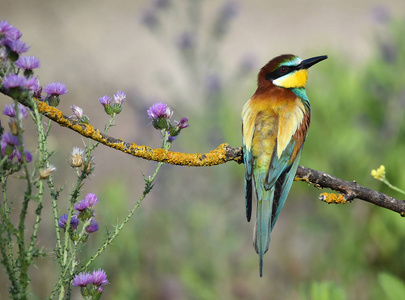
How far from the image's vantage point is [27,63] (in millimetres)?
1170

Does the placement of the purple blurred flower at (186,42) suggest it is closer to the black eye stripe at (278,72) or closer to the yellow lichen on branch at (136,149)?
the black eye stripe at (278,72)

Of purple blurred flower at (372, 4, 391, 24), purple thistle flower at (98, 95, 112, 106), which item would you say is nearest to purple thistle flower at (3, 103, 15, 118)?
purple thistle flower at (98, 95, 112, 106)

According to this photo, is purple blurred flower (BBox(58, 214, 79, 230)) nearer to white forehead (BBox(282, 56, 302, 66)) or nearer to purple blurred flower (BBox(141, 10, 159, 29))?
white forehead (BBox(282, 56, 302, 66))

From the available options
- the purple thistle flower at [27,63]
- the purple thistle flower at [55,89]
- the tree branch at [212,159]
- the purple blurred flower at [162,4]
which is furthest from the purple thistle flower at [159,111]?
the purple blurred flower at [162,4]

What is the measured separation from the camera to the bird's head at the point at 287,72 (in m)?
2.37

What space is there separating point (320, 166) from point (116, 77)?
4.86 meters

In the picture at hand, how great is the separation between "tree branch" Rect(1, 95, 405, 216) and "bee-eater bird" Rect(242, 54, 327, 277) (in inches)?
5.7

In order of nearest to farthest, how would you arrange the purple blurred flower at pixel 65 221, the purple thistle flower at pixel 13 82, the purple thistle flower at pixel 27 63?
the purple thistle flower at pixel 13 82 → the purple thistle flower at pixel 27 63 → the purple blurred flower at pixel 65 221

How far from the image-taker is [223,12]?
371 centimetres

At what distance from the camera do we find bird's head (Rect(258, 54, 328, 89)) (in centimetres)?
237

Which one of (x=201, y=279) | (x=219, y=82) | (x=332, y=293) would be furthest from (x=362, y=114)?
(x=332, y=293)

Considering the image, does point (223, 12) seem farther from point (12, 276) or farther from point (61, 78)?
point (61, 78)

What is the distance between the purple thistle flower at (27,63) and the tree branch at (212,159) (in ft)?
0.27

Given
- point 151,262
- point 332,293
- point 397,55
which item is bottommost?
point 332,293
